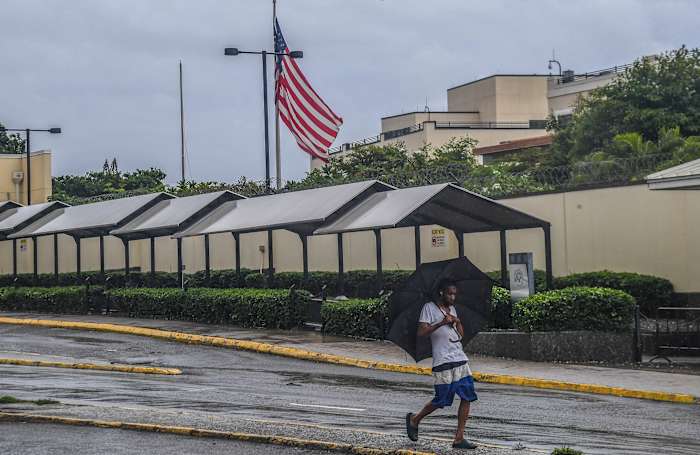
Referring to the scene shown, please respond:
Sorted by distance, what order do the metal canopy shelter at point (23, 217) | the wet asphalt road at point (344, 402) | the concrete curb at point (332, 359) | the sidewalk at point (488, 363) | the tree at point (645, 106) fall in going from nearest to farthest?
the wet asphalt road at point (344, 402), the concrete curb at point (332, 359), the sidewalk at point (488, 363), the metal canopy shelter at point (23, 217), the tree at point (645, 106)

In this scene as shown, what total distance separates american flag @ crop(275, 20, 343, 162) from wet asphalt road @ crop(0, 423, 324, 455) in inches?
956

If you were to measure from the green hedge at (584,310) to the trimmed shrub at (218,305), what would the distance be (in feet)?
29.2

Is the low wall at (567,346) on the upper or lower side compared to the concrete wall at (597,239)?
lower

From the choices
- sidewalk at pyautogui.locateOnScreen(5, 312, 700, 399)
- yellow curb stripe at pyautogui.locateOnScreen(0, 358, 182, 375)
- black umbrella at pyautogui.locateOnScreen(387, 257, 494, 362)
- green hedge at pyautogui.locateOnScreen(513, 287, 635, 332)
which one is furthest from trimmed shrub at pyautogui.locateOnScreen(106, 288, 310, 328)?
black umbrella at pyautogui.locateOnScreen(387, 257, 494, 362)

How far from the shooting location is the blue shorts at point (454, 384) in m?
12.6

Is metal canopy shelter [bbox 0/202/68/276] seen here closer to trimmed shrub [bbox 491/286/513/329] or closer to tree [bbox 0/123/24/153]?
trimmed shrub [bbox 491/286/513/329]

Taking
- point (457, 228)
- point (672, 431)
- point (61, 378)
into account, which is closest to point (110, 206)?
point (457, 228)

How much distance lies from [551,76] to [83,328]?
7637cm

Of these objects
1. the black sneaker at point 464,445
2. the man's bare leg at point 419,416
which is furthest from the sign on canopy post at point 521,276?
the black sneaker at point 464,445

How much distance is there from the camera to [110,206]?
43656 millimetres

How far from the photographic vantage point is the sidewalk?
64.8 feet

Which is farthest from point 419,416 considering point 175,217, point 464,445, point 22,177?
point 22,177

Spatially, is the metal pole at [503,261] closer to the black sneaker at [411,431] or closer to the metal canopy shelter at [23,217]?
the black sneaker at [411,431]

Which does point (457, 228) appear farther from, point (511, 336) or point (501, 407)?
point (501, 407)
